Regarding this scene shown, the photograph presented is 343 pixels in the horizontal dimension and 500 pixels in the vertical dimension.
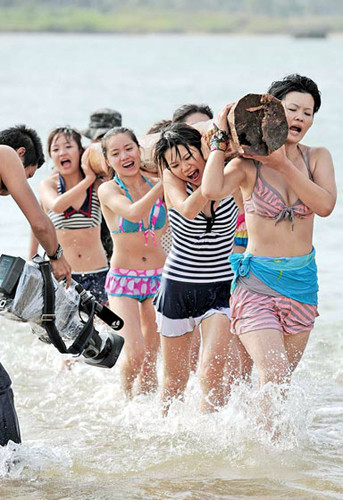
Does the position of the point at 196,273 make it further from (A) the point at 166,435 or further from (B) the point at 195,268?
(A) the point at 166,435

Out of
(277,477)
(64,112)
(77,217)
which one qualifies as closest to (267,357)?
(277,477)

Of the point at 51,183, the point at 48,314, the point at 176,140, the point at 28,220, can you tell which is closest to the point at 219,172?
the point at 176,140

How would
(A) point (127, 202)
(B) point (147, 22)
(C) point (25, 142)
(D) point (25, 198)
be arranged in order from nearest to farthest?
(D) point (25, 198) → (C) point (25, 142) → (A) point (127, 202) → (B) point (147, 22)

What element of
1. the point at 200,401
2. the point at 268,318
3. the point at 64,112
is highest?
the point at 64,112

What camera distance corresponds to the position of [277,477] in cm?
503

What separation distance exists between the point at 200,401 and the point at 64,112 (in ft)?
72.1

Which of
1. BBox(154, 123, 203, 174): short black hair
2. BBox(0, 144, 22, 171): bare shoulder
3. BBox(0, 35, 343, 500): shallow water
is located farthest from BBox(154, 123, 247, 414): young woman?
BBox(0, 144, 22, 171): bare shoulder

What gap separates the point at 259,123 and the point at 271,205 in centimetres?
42

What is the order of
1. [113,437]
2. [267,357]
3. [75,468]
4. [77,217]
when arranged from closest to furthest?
[267,357] → [75,468] → [113,437] → [77,217]

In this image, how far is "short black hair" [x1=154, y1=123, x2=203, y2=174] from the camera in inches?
216

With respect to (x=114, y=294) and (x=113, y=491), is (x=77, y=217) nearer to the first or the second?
(x=114, y=294)

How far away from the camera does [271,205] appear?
4930mm

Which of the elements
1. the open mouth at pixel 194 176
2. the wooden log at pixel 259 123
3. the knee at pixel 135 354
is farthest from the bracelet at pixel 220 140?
the knee at pixel 135 354

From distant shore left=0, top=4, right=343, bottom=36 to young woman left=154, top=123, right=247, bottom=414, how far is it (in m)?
89.7
